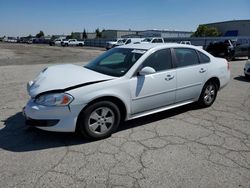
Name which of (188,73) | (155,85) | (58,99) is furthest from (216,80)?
(58,99)

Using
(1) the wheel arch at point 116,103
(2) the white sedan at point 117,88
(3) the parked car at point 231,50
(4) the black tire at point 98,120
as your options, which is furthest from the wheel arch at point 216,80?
(3) the parked car at point 231,50

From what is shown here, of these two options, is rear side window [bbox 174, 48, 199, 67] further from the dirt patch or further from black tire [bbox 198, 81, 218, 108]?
the dirt patch

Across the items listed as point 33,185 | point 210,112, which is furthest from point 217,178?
point 210,112

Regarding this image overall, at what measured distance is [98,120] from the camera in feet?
13.0

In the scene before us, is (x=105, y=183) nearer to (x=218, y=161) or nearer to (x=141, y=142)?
(x=141, y=142)

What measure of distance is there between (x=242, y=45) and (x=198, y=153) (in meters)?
16.9

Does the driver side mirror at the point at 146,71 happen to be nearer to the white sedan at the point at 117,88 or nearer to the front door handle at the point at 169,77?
the white sedan at the point at 117,88

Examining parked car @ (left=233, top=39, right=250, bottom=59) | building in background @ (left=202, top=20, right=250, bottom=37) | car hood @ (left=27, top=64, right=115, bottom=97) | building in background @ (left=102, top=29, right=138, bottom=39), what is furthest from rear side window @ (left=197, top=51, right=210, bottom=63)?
building in background @ (left=102, top=29, right=138, bottom=39)

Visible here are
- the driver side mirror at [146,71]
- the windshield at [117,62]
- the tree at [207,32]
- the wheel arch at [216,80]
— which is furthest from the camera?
the tree at [207,32]

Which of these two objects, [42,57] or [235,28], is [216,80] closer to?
[42,57]

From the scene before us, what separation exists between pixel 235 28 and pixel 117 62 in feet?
227

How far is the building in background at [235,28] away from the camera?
203 feet

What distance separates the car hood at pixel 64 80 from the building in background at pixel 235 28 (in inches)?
2519

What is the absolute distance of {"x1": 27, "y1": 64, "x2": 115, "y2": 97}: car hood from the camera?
3.77 m
